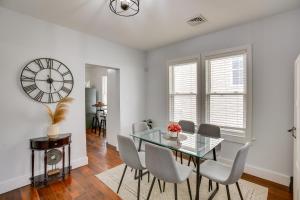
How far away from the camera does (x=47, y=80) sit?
2576mm

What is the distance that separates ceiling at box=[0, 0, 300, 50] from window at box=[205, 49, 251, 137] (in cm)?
60

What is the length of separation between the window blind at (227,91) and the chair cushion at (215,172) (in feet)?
3.65

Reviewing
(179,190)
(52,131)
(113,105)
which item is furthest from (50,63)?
(179,190)

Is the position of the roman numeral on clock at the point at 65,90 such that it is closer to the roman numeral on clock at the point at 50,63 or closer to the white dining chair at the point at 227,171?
the roman numeral on clock at the point at 50,63

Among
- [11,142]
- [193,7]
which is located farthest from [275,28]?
[11,142]

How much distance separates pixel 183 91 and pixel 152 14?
181 cm

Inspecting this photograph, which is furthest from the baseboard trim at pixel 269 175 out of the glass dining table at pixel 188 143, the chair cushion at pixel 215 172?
the chair cushion at pixel 215 172

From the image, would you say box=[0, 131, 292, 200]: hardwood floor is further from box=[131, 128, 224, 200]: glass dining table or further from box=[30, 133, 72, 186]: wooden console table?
box=[131, 128, 224, 200]: glass dining table

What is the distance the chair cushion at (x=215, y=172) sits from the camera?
1.73m

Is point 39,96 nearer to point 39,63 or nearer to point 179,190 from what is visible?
point 39,63

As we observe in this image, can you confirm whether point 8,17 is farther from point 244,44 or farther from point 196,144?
point 244,44

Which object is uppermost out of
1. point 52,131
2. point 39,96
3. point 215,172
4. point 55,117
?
point 39,96

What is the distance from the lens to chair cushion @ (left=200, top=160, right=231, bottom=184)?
5.69 feet

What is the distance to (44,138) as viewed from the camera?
2422 mm
